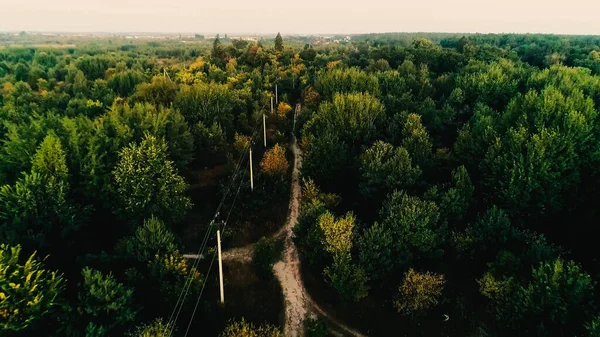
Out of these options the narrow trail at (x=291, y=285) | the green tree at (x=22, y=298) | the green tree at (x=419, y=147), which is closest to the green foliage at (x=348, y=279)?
the narrow trail at (x=291, y=285)

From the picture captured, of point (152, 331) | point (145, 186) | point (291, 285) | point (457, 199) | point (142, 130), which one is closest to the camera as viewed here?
point (152, 331)

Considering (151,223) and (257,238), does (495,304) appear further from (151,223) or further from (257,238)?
(151,223)

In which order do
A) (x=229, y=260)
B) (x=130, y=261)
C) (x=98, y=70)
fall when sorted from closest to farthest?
(x=130, y=261)
(x=229, y=260)
(x=98, y=70)

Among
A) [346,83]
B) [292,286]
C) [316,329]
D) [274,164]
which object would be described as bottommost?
[292,286]

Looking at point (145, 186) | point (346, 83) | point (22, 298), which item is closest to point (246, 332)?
point (22, 298)

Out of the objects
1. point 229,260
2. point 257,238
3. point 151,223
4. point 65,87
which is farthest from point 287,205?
point 65,87

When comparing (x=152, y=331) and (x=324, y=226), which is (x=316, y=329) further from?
(x=152, y=331)
